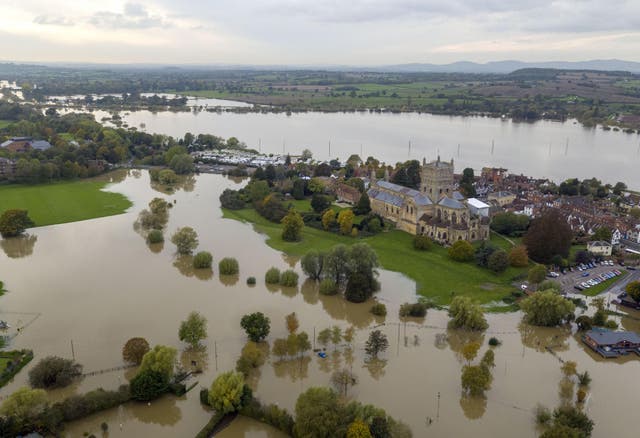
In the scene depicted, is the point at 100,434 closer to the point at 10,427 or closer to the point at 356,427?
the point at 10,427

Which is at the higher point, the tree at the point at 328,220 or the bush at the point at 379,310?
the tree at the point at 328,220

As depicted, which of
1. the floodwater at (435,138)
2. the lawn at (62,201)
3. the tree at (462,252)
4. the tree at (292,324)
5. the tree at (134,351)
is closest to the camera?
the tree at (134,351)

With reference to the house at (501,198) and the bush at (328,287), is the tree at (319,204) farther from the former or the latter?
the house at (501,198)

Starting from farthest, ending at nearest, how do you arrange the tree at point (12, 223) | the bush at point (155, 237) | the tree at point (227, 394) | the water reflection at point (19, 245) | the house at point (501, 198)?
1. the house at point (501, 198)
2. the tree at point (12, 223)
3. the bush at point (155, 237)
4. the water reflection at point (19, 245)
5. the tree at point (227, 394)

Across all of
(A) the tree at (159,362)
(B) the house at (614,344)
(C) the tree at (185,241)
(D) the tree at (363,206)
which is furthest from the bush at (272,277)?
(B) the house at (614,344)

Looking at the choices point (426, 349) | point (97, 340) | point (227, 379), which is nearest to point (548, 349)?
point (426, 349)

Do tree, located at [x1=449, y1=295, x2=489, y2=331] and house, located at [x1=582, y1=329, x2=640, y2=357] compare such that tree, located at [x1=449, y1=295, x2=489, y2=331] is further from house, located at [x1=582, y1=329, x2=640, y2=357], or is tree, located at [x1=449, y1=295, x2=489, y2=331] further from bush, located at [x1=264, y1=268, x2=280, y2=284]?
bush, located at [x1=264, y1=268, x2=280, y2=284]
